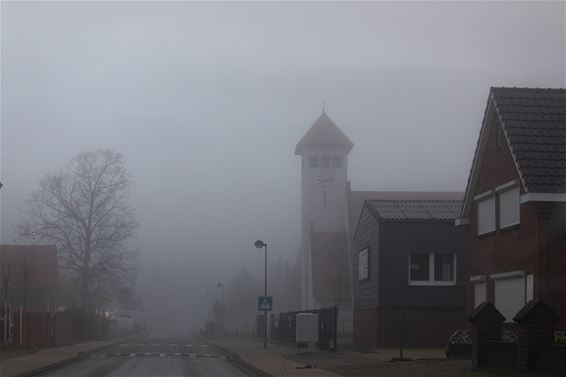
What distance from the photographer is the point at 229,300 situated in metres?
160

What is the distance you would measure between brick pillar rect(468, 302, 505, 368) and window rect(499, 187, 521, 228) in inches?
203

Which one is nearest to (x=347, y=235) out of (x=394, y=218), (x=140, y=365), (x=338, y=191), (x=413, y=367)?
(x=338, y=191)

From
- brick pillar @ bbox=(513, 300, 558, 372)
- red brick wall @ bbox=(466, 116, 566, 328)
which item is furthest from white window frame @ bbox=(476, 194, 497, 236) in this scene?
brick pillar @ bbox=(513, 300, 558, 372)

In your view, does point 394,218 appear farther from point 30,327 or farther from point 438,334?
point 30,327

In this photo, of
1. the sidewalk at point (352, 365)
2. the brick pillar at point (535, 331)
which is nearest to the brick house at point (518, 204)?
the sidewalk at point (352, 365)

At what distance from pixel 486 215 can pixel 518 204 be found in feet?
10.5

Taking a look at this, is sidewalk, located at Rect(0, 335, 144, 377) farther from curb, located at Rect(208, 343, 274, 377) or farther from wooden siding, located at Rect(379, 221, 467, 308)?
wooden siding, located at Rect(379, 221, 467, 308)

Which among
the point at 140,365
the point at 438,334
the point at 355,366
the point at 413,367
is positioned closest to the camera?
the point at 413,367

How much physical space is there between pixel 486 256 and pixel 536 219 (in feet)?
15.8

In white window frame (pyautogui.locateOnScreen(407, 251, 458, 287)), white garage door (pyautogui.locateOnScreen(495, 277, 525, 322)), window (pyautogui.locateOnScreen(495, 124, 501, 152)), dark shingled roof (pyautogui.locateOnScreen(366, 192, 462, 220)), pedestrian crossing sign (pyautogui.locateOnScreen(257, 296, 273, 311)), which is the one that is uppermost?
window (pyautogui.locateOnScreen(495, 124, 501, 152))

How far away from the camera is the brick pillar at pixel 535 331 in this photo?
21.1 meters

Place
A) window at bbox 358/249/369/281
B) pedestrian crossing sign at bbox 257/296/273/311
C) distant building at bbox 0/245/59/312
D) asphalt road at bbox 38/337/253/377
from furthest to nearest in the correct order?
distant building at bbox 0/245/59/312 < pedestrian crossing sign at bbox 257/296/273/311 < window at bbox 358/249/369/281 < asphalt road at bbox 38/337/253/377

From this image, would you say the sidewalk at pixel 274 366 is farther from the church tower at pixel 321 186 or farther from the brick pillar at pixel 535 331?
the church tower at pixel 321 186

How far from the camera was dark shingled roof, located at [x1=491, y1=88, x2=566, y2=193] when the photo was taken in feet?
86.5
